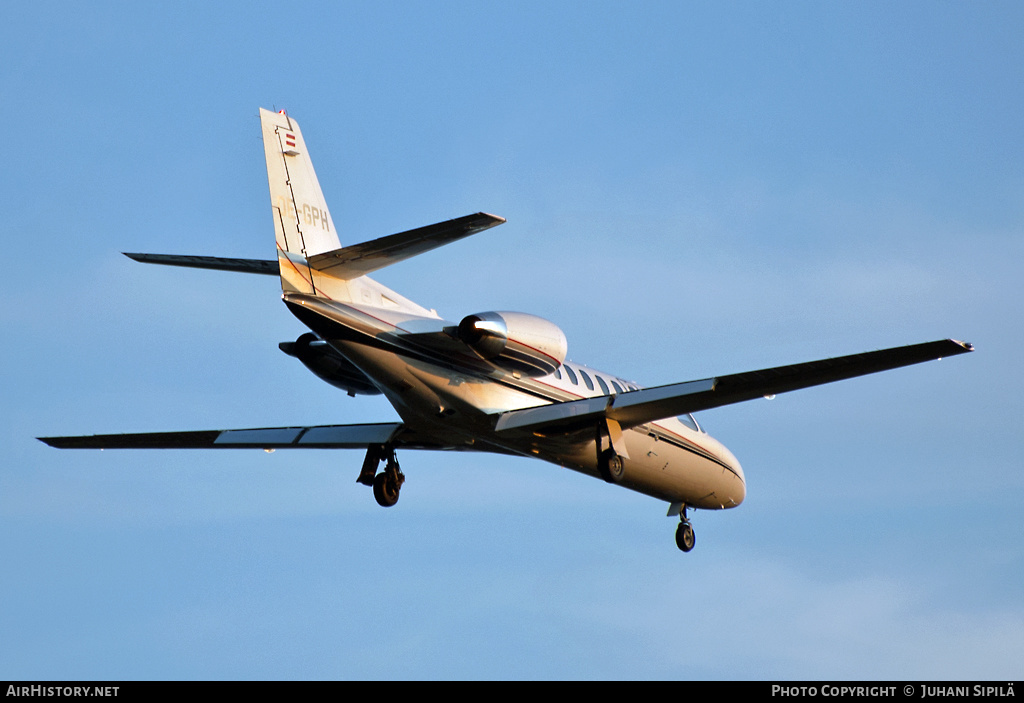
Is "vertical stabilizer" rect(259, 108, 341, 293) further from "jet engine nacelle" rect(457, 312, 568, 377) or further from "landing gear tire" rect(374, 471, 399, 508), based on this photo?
"landing gear tire" rect(374, 471, 399, 508)

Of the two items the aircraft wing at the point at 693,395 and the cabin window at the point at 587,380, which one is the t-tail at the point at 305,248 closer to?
the aircraft wing at the point at 693,395

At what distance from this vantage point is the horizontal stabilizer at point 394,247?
59.3 feet

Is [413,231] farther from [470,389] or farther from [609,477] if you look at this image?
[609,477]

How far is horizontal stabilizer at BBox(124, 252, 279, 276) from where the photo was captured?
67.5ft

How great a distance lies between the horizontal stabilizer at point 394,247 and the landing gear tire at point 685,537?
1143 centimetres

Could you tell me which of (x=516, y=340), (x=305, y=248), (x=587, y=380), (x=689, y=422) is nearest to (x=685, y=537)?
(x=689, y=422)

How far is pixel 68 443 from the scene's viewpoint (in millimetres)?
26969

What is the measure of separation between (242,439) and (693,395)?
9.47 metres

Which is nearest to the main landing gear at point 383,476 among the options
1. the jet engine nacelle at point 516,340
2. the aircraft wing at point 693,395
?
the aircraft wing at point 693,395

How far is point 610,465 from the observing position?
24641mm

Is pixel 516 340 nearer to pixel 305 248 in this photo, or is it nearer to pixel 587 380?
pixel 305 248

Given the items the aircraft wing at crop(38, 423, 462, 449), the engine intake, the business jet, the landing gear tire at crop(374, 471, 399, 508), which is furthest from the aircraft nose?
the engine intake

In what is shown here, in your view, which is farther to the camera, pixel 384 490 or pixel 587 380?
pixel 587 380
